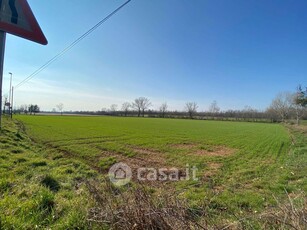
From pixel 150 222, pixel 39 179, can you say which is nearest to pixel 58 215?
pixel 150 222

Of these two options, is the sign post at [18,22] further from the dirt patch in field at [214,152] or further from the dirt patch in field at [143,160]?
the dirt patch in field at [214,152]

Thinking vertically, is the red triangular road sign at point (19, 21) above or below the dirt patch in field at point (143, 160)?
above

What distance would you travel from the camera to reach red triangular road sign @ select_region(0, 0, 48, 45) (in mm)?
2078

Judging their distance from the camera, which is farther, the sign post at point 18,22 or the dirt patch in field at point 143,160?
the dirt patch in field at point 143,160

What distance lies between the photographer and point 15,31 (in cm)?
217

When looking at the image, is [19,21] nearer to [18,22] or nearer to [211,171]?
[18,22]

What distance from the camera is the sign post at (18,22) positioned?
2.05m

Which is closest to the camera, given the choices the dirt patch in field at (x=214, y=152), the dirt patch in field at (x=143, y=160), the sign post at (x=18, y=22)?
the sign post at (x=18, y=22)

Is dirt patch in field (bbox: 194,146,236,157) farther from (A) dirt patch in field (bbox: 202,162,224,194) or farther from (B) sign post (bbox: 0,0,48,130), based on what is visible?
(B) sign post (bbox: 0,0,48,130)

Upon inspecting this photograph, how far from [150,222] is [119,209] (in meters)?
0.54

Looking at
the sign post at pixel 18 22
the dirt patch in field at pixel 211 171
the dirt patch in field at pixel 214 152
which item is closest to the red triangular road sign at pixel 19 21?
the sign post at pixel 18 22

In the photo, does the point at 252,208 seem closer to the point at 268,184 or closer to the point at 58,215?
the point at 268,184

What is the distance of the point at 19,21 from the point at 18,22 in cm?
2

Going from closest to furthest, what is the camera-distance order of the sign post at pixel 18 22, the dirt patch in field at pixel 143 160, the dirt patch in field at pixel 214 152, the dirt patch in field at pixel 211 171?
the sign post at pixel 18 22
the dirt patch in field at pixel 211 171
the dirt patch in field at pixel 143 160
the dirt patch in field at pixel 214 152
